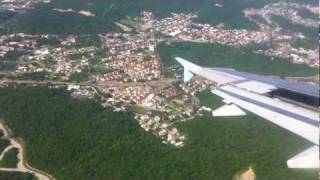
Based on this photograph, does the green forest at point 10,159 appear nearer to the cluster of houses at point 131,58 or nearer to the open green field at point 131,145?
the open green field at point 131,145

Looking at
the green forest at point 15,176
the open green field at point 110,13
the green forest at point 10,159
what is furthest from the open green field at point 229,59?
the green forest at point 15,176

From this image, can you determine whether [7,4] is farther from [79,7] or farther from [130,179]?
[130,179]

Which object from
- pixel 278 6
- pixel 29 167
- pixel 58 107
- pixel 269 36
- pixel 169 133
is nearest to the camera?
pixel 29 167

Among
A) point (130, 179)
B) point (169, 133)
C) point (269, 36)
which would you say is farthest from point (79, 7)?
point (130, 179)

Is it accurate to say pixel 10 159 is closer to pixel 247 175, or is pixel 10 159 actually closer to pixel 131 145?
pixel 131 145

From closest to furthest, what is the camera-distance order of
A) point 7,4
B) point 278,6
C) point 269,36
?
point 269,36 → point 7,4 → point 278,6

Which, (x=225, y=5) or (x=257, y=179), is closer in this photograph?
(x=257, y=179)
